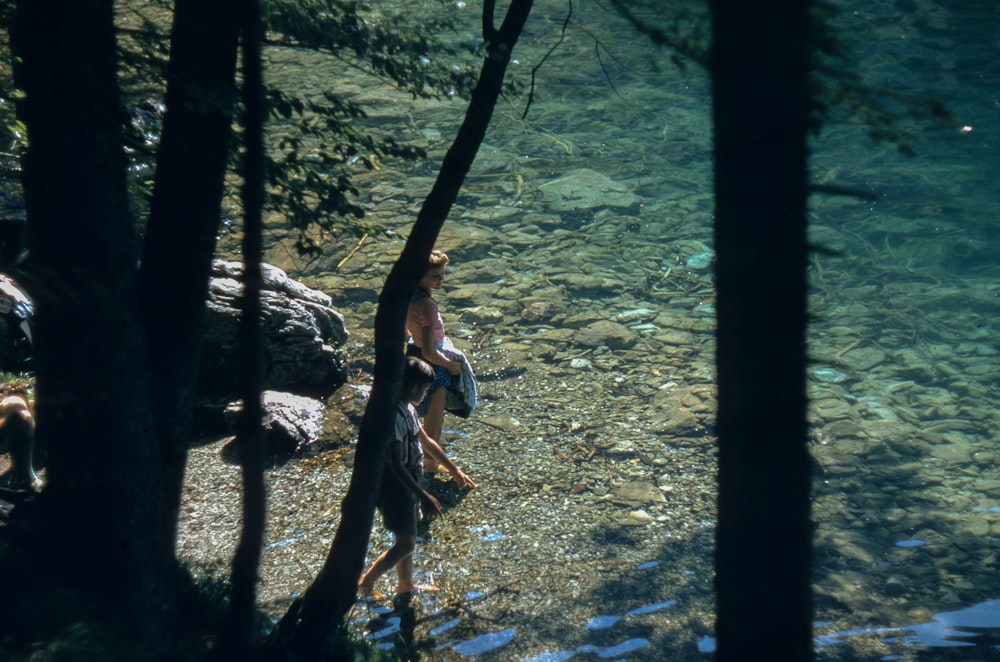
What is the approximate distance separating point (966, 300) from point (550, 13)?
1154cm

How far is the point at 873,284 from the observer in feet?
38.4

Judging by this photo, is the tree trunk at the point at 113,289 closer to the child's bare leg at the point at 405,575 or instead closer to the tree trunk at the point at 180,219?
the tree trunk at the point at 180,219

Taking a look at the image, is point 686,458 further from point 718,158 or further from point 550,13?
point 550,13

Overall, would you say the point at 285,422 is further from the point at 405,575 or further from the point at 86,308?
the point at 86,308

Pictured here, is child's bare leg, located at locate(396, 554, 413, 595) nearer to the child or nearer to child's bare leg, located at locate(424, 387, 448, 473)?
the child

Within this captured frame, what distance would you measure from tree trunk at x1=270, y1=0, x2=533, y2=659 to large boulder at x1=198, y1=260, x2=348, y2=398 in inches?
121

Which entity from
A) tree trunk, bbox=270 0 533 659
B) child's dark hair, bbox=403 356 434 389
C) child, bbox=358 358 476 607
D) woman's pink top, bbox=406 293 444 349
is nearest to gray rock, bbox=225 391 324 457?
woman's pink top, bbox=406 293 444 349

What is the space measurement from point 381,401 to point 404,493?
91 centimetres

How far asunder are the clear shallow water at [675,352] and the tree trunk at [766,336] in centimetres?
35

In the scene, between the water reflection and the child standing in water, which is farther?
the child standing in water

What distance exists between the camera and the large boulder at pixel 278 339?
293 inches

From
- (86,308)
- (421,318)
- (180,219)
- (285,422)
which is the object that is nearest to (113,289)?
(86,308)

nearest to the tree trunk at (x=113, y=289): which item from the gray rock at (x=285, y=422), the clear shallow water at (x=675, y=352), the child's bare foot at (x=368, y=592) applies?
the child's bare foot at (x=368, y=592)

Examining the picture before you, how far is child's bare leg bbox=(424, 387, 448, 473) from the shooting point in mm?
6514
